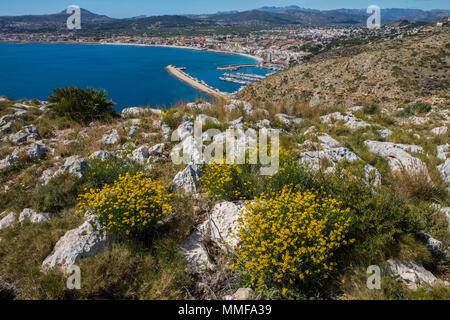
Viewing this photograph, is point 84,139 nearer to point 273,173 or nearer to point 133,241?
point 133,241

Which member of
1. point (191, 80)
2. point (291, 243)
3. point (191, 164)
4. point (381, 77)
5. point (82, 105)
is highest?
point (191, 80)

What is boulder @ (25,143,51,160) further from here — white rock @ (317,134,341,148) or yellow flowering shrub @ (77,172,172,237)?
white rock @ (317,134,341,148)

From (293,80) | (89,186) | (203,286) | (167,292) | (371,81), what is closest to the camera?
(167,292)

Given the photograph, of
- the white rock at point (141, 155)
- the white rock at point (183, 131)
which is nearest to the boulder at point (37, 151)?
the white rock at point (141, 155)

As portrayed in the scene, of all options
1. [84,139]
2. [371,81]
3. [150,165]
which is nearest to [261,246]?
[150,165]

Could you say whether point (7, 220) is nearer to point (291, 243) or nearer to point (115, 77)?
point (291, 243)

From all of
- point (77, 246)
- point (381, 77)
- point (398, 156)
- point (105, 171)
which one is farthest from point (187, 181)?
point (381, 77)

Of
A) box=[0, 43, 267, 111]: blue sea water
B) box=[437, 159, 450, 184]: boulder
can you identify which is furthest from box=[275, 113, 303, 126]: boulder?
box=[0, 43, 267, 111]: blue sea water

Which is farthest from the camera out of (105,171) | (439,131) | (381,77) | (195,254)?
(381,77)
